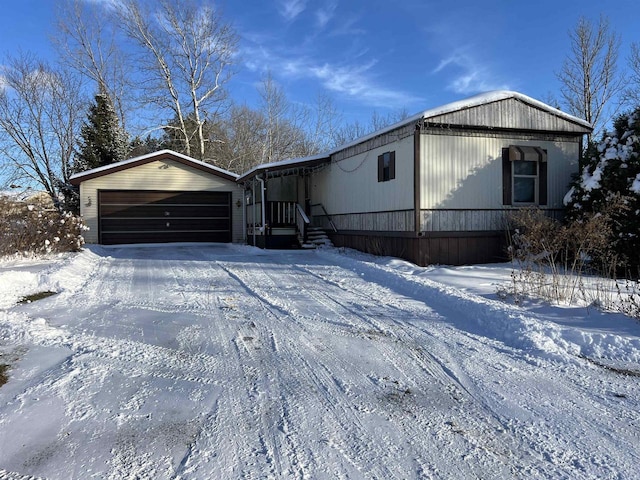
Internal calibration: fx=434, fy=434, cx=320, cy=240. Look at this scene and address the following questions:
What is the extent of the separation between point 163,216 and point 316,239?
6.81 m

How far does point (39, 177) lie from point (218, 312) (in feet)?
85.4

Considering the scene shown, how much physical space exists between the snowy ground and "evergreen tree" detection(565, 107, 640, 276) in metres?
4.30

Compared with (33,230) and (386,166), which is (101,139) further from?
(386,166)

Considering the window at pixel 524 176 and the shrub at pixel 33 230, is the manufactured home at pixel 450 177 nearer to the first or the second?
the window at pixel 524 176

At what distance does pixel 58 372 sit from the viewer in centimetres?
362

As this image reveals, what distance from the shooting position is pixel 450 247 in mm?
10781

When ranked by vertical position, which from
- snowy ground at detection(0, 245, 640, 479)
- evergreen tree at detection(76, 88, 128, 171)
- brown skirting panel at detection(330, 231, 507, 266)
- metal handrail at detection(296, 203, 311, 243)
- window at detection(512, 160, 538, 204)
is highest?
evergreen tree at detection(76, 88, 128, 171)

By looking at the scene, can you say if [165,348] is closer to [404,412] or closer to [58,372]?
[58,372]

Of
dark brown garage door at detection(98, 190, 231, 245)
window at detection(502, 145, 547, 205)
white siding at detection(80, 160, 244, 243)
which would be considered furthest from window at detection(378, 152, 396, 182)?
dark brown garage door at detection(98, 190, 231, 245)

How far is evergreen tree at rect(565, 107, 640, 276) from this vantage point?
855 centimetres

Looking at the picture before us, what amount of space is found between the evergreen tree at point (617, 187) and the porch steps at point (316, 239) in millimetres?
7420

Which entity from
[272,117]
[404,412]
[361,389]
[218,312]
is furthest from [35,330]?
→ [272,117]

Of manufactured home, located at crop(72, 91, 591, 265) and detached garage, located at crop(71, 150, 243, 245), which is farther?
detached garage, located at crop(71, 150, 243, 245)

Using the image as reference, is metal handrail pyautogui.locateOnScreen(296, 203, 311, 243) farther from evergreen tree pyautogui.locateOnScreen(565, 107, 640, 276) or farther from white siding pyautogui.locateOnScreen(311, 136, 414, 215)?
evergreen tree pyautogui.locateOnScreen(565, 107, 640, 276)
